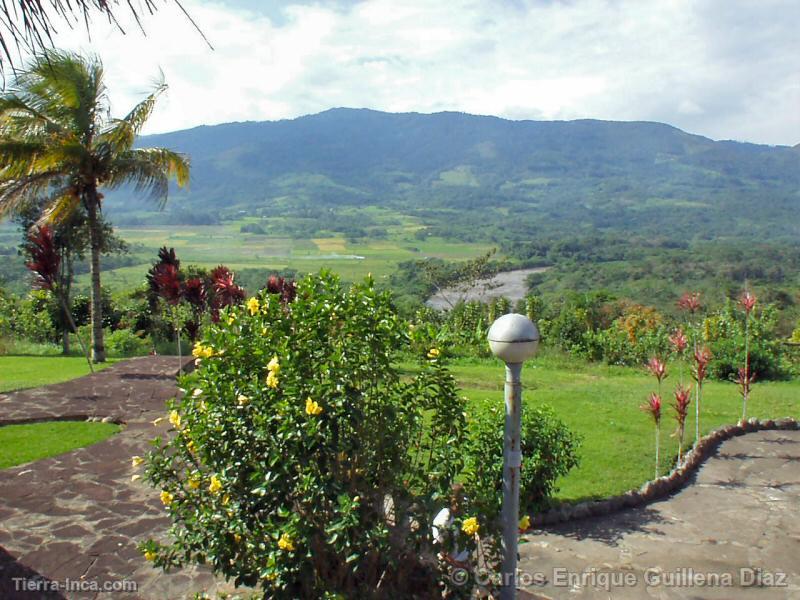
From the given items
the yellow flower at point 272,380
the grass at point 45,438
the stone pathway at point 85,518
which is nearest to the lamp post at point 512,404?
the yellow flower at point 272,380

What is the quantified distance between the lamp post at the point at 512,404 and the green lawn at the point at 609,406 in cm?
220

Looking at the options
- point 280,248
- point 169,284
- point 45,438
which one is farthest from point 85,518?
point 280,248

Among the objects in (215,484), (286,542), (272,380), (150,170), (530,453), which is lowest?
(530,453)

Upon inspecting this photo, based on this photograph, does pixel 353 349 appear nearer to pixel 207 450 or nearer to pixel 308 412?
pixel 308 412

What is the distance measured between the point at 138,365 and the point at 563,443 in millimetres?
9125

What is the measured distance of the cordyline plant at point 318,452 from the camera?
9.61ft

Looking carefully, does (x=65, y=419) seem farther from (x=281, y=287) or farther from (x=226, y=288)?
(x=281, y=287)

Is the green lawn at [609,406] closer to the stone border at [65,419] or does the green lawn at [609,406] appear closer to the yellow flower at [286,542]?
the yellow flower at [286,542]

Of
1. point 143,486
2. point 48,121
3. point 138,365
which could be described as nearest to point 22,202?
point 48,121

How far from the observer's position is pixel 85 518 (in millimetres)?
5328

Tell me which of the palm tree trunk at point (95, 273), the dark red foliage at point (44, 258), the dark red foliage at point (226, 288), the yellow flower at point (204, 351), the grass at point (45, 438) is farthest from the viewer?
the palm tree trunk at point (95, 273)

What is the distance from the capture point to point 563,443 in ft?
17.6

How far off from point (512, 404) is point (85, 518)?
4.00m

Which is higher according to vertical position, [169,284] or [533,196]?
[533,196]
